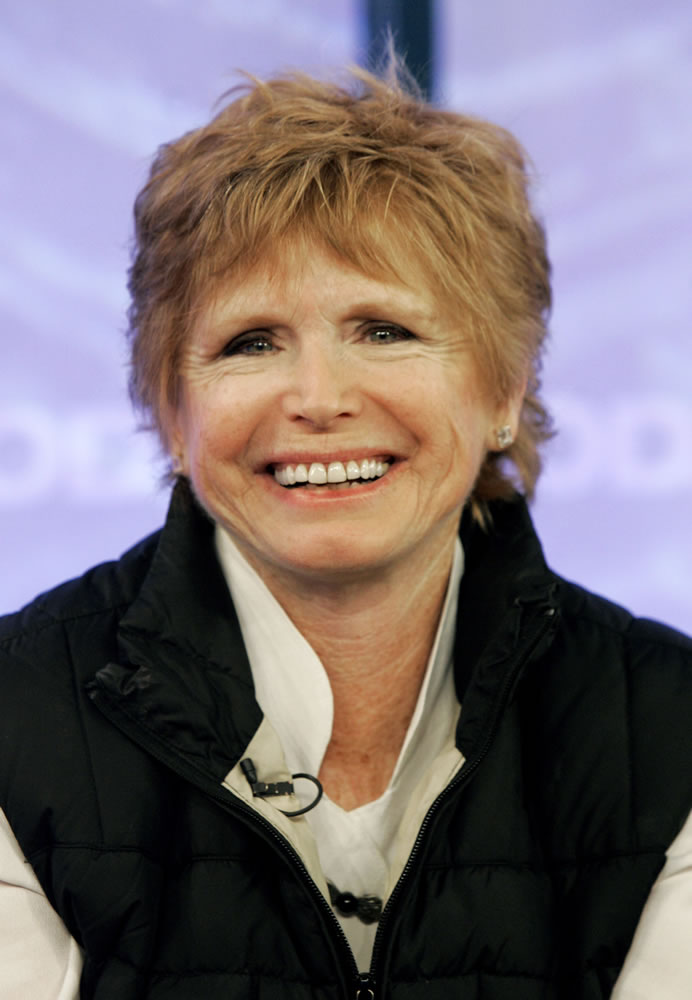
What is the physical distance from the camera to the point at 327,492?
1.63 metres

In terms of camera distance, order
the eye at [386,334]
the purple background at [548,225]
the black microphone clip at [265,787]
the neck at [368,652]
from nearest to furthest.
→ the black microphone clip at [265,787] → the eye at [386,334] → the neck at [368,652] → the purple background at [548,225]

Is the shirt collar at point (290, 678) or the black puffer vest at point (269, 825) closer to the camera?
the black puffer vest at point (269, 825)

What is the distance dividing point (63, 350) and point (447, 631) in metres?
1.45

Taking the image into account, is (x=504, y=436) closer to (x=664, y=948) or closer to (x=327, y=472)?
(x=327, y=472)

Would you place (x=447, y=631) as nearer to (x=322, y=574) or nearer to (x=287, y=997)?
(x=322, y=574)

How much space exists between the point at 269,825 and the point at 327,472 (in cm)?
47

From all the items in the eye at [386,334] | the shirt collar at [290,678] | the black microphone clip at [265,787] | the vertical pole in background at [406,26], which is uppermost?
the vertical pole in background at [406,26]

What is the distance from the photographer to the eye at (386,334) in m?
1.61

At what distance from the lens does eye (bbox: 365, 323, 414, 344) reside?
1610 millimetres

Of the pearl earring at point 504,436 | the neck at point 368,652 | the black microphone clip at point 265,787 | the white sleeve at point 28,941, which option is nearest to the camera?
the white sleeve at point 28,941

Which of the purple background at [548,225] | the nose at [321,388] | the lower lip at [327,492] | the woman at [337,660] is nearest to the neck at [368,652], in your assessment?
the woman at [337,660]

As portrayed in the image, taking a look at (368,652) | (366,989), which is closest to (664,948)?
(366,989)

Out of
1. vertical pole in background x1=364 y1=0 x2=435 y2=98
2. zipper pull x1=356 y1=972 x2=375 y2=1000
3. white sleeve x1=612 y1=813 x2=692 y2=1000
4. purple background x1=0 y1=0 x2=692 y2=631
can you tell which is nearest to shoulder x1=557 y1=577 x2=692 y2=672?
white sleeve x1=612 y1=813 x2=692 y2=1000

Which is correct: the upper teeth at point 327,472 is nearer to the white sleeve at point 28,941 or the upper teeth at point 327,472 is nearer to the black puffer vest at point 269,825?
the black puffer vest at point 269,825
